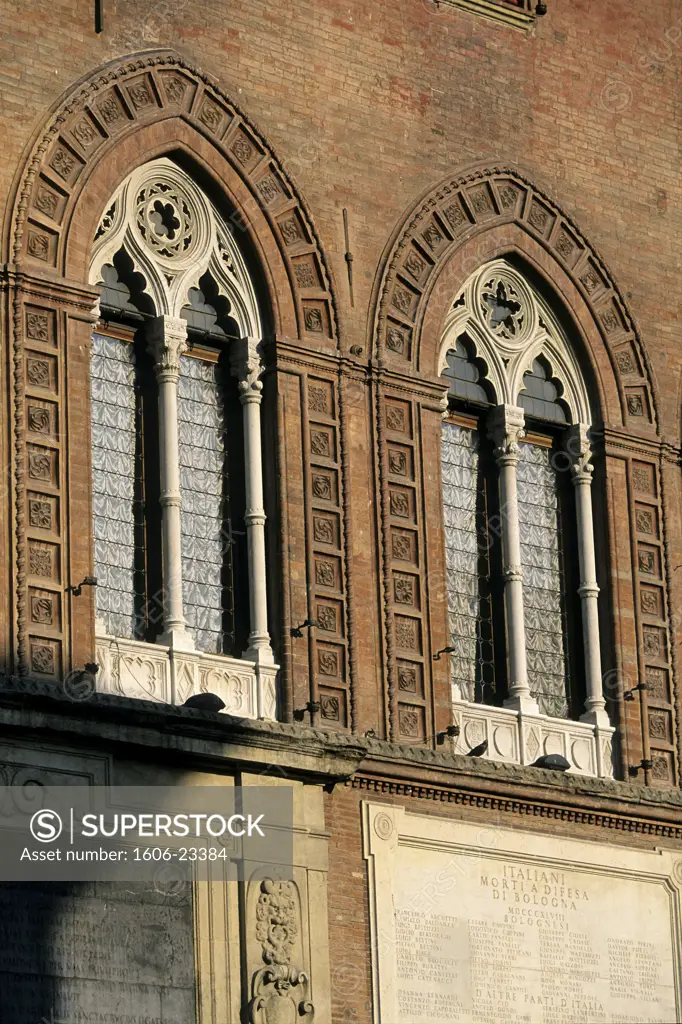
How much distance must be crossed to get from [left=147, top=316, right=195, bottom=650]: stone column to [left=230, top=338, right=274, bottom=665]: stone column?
2.01ft

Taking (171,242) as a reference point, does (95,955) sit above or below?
below

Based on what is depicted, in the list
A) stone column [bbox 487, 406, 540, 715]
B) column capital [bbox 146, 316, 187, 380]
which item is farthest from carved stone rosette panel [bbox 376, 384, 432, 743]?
column capital [bbox 146, 316, 187, 380]

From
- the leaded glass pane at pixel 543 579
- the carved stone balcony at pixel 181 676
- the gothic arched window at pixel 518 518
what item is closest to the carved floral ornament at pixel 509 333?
→ the gothic arched window at pixel 518 518

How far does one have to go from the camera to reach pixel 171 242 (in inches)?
907

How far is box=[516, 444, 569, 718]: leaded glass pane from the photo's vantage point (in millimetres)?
24422

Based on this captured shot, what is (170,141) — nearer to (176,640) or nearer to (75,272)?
(75,272)

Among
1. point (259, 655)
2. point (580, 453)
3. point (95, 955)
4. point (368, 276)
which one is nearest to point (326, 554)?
point (259, 655)

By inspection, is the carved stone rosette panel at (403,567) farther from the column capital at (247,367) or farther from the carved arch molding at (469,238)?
the column capital at (247,367)

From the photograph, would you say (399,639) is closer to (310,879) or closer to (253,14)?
(310,879)

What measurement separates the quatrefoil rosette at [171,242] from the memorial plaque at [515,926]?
15.4 feet

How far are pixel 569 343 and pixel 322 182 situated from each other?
10.3 feet

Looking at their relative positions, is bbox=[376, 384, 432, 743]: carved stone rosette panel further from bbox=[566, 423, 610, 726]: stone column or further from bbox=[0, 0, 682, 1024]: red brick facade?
bbox=[566, 423, 610, 726]: stone column

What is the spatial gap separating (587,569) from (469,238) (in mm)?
3262

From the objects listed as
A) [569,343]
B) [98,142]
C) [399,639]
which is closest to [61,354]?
[98,142]
